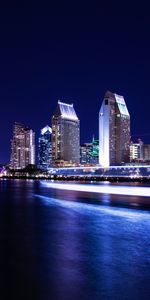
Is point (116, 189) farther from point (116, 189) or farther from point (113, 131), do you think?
point (113, 131)

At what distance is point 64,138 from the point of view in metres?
166

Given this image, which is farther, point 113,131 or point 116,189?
point 113,131

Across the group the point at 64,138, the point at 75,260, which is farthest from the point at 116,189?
the point at 64,138

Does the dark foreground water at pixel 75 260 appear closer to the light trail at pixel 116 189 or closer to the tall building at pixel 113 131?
the light trail at pixel 116 189

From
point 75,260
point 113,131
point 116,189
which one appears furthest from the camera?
point 113,131

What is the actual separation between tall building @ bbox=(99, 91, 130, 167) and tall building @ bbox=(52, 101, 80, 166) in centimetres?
2388

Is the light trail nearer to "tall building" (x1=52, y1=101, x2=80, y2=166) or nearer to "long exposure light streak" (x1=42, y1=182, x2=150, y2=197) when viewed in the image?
"long exposure light streak" (x1=42, y1=182, x2=150, y2=197)

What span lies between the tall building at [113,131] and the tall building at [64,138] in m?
23.9

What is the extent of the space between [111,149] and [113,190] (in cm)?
10939

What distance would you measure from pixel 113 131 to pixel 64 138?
26.3 m

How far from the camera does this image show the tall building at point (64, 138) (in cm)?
16575

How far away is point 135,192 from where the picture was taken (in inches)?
1201

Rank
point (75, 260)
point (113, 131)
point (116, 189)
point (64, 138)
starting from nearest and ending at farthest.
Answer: point (75, 260) < point (116, 189) < point (113, 131) < point (64, 138)

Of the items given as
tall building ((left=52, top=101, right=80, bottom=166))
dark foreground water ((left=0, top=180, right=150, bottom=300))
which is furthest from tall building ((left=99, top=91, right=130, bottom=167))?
dark foreground water ((left=0, top=180, right=150, bottom=300))
